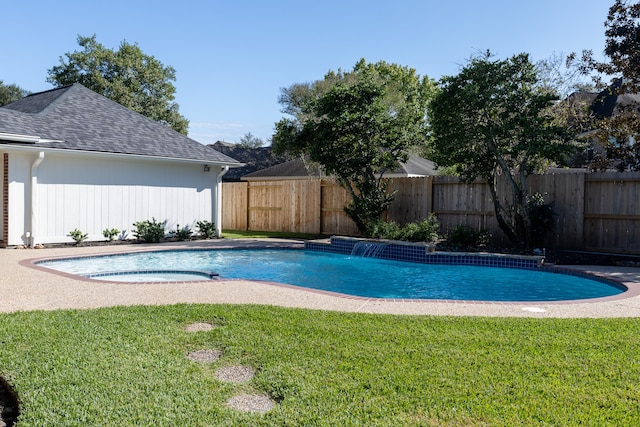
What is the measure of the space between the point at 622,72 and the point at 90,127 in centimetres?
1439

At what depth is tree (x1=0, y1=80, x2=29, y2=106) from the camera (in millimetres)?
39250

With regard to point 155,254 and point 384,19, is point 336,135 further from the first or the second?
point 384,19

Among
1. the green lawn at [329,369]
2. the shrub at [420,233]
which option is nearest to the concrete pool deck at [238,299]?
the green lawn at [329,369]

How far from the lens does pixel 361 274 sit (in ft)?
35.7

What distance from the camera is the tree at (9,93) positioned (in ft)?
129

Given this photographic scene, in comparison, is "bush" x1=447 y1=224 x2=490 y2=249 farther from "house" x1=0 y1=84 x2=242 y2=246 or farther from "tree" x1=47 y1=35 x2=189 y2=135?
"tree" x1=47 y1=35 x2=189 y2=135

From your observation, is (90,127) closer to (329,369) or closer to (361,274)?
(361,274)

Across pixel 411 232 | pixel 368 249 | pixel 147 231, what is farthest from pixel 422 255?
pixel 147 231

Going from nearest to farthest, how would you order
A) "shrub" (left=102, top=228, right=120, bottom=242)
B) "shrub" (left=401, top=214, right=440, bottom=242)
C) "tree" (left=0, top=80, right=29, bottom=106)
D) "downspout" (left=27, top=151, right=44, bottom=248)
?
"downspout" (left=27, top=151, right=44, bottom=248) < "shrub" (left=401, top=214, right=440, bottom=242) < "shrub" (left=102, top=228, right=120, bottom=242) < "tree" (left=0, top=80, right=29, bottom=106)

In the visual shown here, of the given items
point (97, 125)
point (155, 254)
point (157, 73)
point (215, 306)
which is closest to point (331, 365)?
point (215, 306)

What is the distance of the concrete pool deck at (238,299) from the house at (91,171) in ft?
15.7

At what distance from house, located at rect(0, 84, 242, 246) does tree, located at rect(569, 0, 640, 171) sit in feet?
37.0

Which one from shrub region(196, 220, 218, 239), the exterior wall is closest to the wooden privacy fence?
the exterior wall

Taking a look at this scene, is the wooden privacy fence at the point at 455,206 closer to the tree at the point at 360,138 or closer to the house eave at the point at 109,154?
the tree at the point at 360,138
